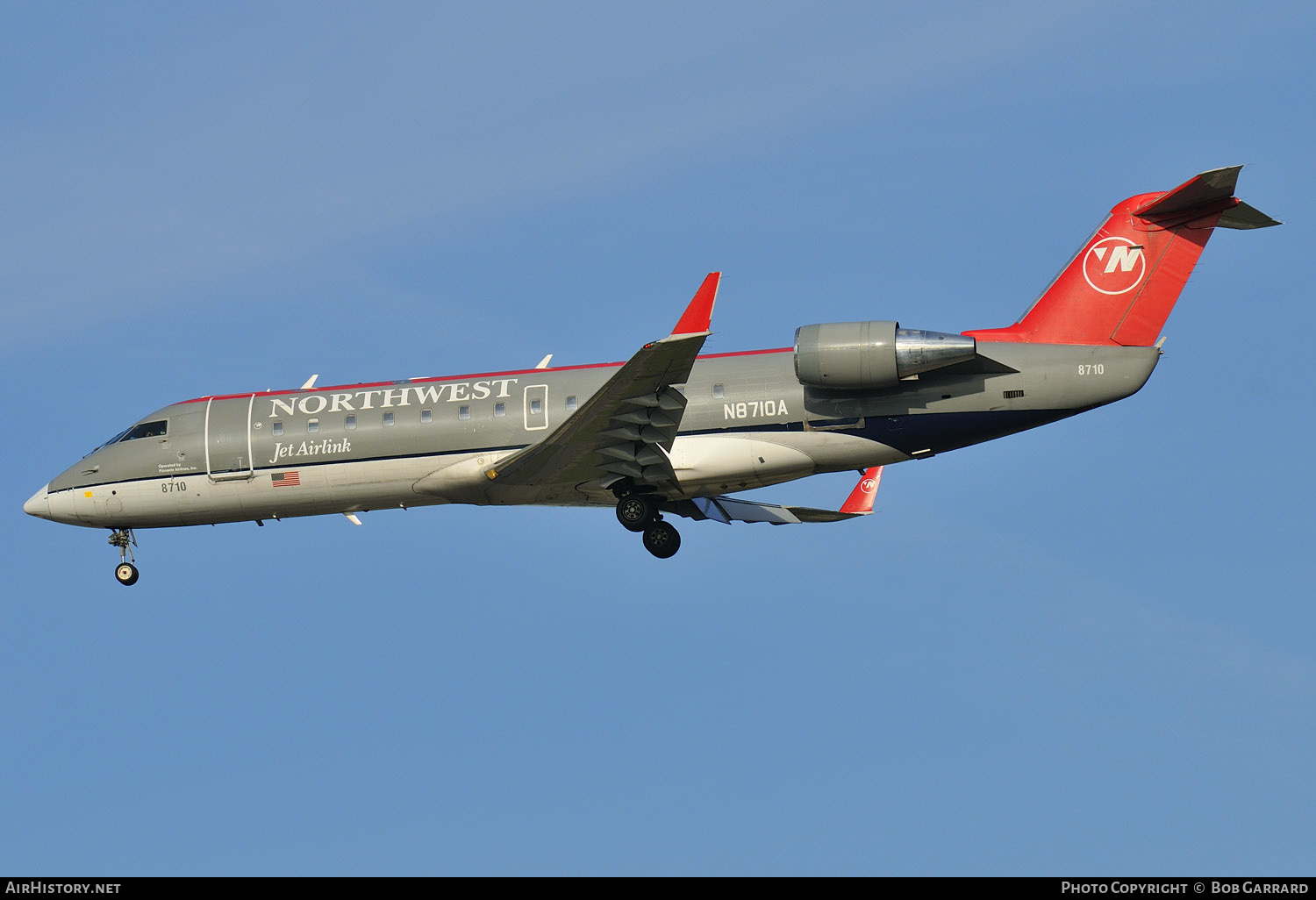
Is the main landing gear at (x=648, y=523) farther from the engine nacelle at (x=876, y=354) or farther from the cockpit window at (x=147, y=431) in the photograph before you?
the cockpit window at (x=147, y=431)

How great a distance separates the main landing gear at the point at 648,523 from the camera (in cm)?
2861

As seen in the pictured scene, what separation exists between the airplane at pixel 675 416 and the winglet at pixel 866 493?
4294 mm

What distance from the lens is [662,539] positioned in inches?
1137

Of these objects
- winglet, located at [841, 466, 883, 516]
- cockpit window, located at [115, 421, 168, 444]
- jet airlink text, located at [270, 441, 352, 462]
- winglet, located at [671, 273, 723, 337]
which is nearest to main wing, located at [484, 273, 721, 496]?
winglet, located at [671, 273, 723, 337]

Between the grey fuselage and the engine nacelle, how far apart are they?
47 cm

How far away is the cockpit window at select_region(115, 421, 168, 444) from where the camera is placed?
3092cm

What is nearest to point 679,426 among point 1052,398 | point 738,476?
point 738,476

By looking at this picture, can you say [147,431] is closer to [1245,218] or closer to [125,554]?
[125,554]

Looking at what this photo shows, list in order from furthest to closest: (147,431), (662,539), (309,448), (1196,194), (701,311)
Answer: (147,431), (309,448), (662,539), (1196,194), (701,311)

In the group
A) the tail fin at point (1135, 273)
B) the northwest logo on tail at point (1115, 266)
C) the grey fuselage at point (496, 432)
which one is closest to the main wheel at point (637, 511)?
the grey fuselage at point (496, 432)

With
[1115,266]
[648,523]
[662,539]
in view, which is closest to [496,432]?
[648,523]

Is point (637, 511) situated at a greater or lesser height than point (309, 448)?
lesser

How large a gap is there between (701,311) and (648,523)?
18.5ft

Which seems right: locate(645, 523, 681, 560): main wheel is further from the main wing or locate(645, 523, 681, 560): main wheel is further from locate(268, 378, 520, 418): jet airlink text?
locate(268, 378, 520, 418): jet airlink text
